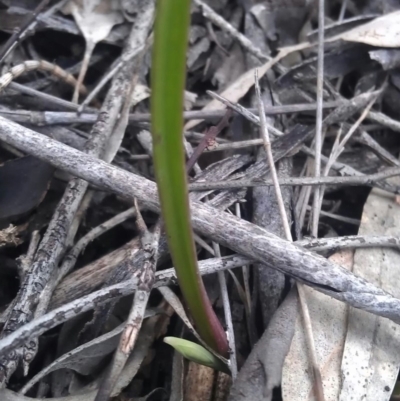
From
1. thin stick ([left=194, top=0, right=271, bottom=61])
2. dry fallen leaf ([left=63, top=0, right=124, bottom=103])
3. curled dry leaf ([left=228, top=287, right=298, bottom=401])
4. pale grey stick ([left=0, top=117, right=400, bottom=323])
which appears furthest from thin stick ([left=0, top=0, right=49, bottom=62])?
curled dry leaf ([left=228, top=287, right=298, bottom=401])

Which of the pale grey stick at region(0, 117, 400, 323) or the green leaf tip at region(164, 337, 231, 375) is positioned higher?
the pale grey stick at region(0, 117, 400, 323)

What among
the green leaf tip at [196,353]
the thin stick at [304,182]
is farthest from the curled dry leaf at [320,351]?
the thin stick at [304,182]

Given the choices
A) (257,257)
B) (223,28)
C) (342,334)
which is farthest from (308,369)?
(223,28)

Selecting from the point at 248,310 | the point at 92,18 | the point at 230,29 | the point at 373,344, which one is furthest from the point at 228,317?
the point at 92,18

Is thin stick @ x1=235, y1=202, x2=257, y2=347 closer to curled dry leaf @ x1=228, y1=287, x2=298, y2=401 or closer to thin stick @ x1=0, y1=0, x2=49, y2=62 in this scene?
curled dry leaf @ x1=228, y1=287, x2=298, y2=401

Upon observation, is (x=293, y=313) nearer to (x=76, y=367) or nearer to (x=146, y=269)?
(x=146, y=269)

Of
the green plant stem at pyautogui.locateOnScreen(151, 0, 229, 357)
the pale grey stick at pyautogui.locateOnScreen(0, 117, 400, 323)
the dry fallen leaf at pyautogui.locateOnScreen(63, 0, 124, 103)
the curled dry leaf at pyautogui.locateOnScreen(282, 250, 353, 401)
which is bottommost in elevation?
the curled dry leaf at pyautogui.locateOnScreen(282, 250, 353, 401)
